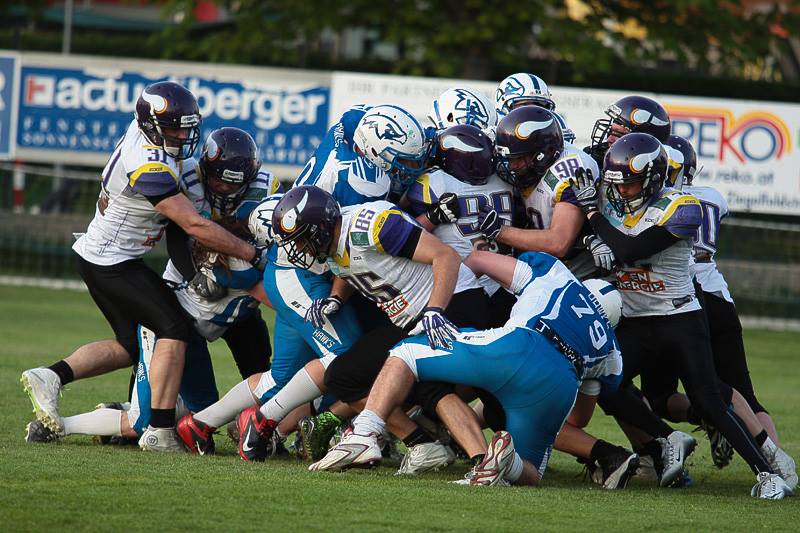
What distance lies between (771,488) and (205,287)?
11.3 feet

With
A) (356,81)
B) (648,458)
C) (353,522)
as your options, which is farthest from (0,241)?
(353,522)

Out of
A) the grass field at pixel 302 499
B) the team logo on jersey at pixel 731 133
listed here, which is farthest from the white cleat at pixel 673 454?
the team logo on jersey at pixel 731 133

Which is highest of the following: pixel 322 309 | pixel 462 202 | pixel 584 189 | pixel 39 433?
pixel 584 189

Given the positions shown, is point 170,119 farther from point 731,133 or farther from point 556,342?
point 731,133

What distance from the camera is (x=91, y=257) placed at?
7746 millimetres

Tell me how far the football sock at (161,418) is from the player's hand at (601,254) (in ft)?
8.72

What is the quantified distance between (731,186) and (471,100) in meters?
10.3

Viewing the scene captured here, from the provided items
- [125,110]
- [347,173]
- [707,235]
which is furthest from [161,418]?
[125,110]

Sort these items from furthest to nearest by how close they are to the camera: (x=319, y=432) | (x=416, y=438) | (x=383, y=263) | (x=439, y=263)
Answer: (x=319, y=432)
(x=416, y=438)
(x=383, y=263)
(x=439, y=263)

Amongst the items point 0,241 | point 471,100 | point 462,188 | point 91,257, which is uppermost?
point 471,100

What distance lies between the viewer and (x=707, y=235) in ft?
25.9

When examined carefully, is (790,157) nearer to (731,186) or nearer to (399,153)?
(731,186)

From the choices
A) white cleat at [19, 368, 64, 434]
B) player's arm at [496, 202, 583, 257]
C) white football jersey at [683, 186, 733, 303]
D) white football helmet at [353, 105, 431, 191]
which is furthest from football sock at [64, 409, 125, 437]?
white football jersey at [683, 186, 733, 303]

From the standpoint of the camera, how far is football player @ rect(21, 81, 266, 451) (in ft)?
24.3
